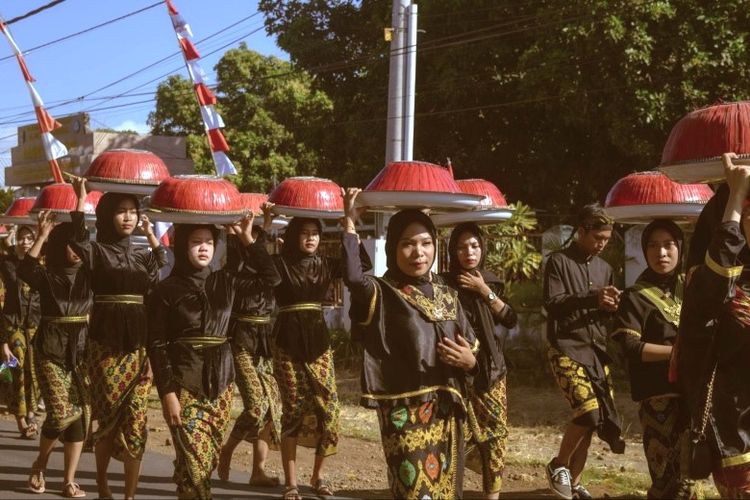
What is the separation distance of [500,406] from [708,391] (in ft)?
9.76

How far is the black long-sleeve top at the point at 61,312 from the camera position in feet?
27.0

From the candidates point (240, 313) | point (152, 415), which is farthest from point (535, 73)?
point (240, 313)

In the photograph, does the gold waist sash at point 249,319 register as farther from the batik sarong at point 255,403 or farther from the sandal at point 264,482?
the sandal at point 264,482

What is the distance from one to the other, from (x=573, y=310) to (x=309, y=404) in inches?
80.9

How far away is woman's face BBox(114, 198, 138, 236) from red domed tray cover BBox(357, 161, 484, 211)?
2.23 meters

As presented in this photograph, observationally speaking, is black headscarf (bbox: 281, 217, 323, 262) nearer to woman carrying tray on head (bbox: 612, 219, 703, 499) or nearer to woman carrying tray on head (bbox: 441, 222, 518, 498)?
woman carrying tray on head (bbox: 441, 222, 518, 498)

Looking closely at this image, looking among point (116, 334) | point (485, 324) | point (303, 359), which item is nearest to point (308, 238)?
point (303, 359)

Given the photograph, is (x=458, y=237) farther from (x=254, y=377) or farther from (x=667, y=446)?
(x=254, y=377)

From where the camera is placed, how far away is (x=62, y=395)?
8047 millimetres

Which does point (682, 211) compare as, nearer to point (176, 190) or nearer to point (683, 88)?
point (176, 190)

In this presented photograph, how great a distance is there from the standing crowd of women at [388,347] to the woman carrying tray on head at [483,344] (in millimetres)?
14

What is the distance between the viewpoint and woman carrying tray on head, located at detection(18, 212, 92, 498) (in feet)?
25.4

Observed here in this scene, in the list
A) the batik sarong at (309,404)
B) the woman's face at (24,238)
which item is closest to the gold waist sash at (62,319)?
the batik sarong at (309,404)

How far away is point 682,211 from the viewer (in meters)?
5.86
